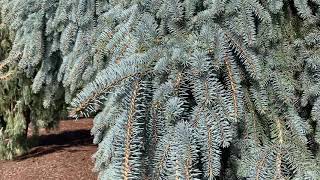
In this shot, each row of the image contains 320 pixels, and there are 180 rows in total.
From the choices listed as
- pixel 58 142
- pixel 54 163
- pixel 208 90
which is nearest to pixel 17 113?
pixel 54 163

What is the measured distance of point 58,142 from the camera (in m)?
8.41

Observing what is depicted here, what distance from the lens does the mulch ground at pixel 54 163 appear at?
605cm

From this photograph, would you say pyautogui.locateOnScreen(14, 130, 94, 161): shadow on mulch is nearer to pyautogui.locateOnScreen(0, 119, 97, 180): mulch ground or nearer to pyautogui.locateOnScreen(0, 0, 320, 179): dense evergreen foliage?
pyautogui.locateOnScreen(0, 119, 97, 180): mulch ground

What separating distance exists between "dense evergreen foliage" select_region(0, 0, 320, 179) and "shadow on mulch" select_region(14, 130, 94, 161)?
526 centimetres

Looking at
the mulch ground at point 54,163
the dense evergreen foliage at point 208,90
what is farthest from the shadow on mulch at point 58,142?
the dense evergreen foliage at point 208,90

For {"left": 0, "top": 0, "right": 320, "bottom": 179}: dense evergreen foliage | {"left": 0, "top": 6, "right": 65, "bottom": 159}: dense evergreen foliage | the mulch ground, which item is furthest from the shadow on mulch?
{"left": 0, "top": 0, "right": 320, "bottom": 179}: dense evergreen foliage

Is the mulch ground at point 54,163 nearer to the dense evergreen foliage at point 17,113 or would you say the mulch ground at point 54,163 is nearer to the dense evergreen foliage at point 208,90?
the dense evergreen foliage at point 17,113

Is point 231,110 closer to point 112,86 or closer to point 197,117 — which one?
point 197,117

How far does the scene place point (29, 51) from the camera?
9.50ft

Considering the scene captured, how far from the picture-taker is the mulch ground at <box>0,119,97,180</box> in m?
6.05

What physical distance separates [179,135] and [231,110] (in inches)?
8.8

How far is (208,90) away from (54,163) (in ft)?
17.5

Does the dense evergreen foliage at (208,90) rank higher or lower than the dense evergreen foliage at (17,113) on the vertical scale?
higher

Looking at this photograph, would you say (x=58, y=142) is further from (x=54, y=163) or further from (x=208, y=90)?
(x=208, y=90)
